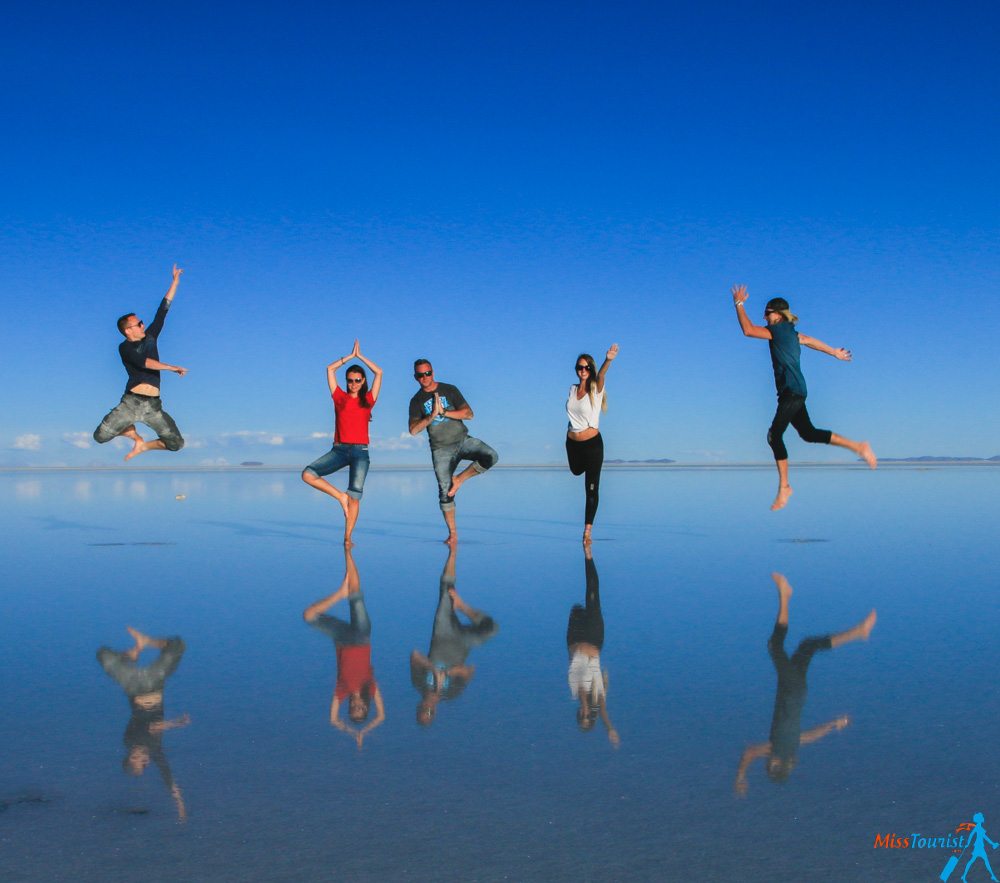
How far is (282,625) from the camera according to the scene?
6586mm

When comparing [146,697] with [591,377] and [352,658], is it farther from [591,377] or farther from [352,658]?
[591,377]

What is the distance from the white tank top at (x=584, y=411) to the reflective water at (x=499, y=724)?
8.84 ft

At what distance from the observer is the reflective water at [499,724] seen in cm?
286

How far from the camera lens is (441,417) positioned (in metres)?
12.0

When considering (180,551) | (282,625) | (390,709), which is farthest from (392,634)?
(180,551)

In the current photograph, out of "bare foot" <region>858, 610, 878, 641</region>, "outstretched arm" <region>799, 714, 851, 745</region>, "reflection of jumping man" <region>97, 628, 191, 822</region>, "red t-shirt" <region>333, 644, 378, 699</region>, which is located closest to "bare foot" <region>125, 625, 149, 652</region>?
"reflection of jumping man" <region>97, 628, 191, 822</region>

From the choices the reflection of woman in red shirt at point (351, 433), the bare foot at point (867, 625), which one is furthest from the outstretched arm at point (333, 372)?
the bare foot at point (867, 625)

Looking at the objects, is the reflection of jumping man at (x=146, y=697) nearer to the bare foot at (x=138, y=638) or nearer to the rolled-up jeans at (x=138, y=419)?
the bare foot at (x=138, y=638)

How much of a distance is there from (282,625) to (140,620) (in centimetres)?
105

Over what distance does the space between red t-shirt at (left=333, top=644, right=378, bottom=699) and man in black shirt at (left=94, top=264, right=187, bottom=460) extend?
20.4ft

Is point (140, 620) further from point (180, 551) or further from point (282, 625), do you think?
point (180, 551)

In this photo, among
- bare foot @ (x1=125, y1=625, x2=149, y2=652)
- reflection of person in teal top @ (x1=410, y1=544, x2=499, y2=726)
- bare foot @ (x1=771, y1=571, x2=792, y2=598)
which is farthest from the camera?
bare foot @ (x1=771, y1=571, x2=792, y2=598)

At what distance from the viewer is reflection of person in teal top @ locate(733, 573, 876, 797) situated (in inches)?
140

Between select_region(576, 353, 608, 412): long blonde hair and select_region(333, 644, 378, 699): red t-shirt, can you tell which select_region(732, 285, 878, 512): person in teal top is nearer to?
select_region(576, 353, 608, 412): long blonde hair
